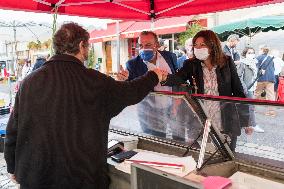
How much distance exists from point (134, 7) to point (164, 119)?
2797 mm

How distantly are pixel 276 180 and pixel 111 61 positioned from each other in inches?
777

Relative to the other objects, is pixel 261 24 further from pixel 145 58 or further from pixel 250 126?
pixel 250 126

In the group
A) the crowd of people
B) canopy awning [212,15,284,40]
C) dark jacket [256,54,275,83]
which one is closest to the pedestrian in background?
dark jacket [256,54,275,83]

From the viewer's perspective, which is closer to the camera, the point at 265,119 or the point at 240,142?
the point at 265,119

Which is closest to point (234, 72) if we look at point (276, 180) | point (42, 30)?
point (276, 180)

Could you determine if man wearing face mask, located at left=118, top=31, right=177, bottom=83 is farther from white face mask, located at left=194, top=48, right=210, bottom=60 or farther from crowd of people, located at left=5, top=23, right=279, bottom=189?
crowd of people, located at left=5, top=23, right=279, bottom=189

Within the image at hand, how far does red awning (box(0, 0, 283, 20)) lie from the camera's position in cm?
421

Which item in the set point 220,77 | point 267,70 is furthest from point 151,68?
point 267,70

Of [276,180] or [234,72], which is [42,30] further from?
[276,180]

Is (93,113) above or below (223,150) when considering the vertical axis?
above

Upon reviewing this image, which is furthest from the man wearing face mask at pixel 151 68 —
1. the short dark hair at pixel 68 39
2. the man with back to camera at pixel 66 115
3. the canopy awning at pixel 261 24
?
the canopy awning at pixel 261 24

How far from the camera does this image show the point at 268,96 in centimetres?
841

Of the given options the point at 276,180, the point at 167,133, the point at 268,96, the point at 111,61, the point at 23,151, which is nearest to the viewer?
the point at 276,180

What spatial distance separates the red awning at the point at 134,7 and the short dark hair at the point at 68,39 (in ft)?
7.55
